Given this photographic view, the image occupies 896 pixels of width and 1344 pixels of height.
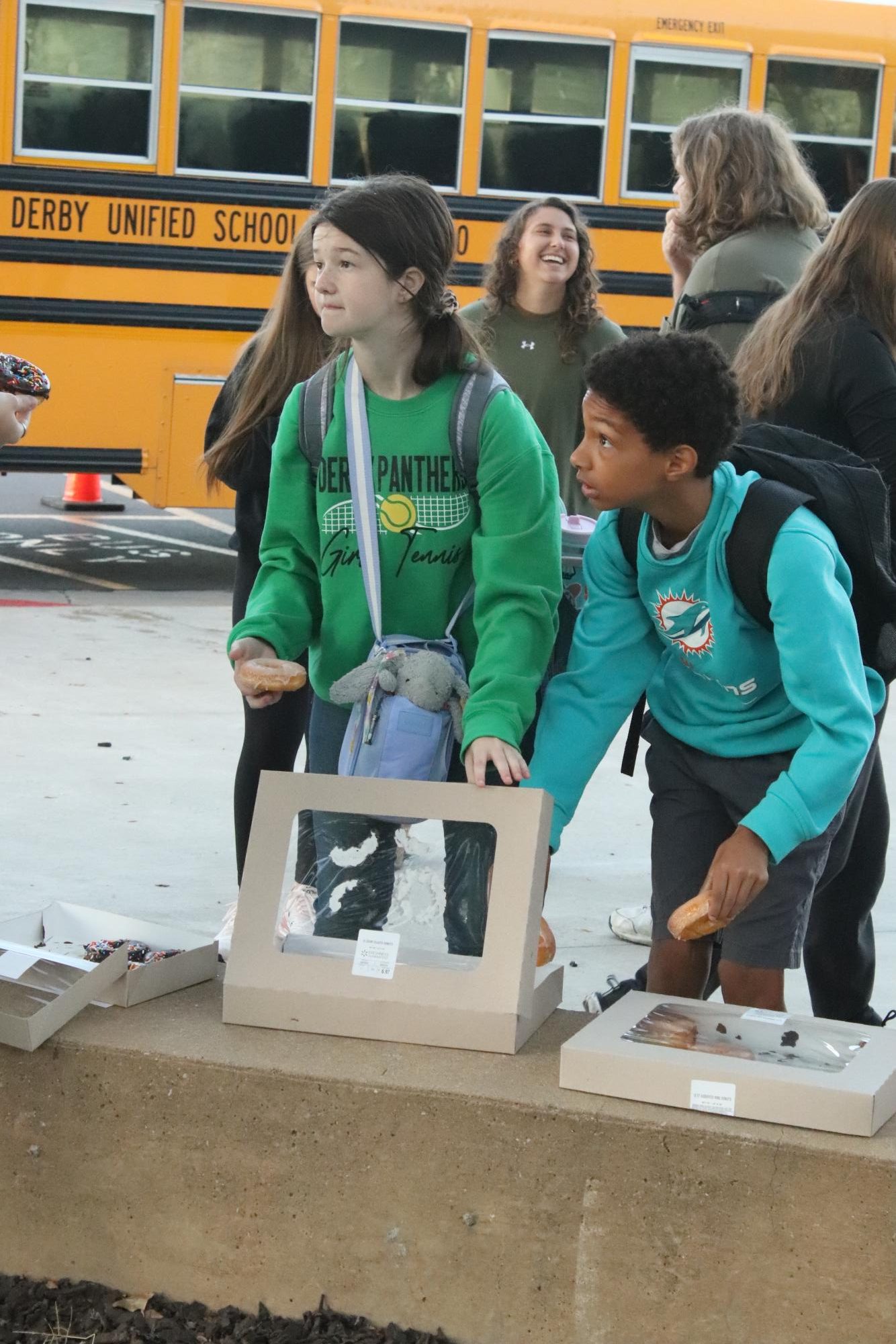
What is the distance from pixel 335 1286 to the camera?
2.38 meters

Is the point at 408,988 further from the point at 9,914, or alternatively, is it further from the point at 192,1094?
the point at 9,914

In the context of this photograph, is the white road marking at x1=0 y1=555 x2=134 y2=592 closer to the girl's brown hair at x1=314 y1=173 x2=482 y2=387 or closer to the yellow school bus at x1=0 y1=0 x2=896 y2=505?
the yellow school bus at x1=0 y1=0 x2=896 y2=505

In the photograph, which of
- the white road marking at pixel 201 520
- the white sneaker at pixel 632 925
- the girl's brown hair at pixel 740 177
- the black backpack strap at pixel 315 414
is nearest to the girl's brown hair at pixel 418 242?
the black backpack strap at pixel 315 414

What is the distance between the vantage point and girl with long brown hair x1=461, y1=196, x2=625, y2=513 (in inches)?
178

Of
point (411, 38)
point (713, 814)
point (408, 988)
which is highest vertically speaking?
point (411, 38)

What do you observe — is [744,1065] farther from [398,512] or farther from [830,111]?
[830,111]

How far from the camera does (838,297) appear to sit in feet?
10.4

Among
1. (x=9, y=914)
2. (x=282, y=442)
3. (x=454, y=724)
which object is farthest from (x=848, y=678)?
(x=9, y=914)

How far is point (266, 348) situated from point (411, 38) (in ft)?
17.5

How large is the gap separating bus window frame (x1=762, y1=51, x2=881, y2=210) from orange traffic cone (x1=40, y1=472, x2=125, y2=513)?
5714 millimetres

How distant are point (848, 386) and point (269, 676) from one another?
4.08 ft

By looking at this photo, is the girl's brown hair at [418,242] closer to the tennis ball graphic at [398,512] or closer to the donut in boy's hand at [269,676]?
the tennis ball graphic at [398,512]

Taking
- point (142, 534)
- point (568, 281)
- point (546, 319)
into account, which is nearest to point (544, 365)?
point (546, 319)

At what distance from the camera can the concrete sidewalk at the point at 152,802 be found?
4.31 metres
